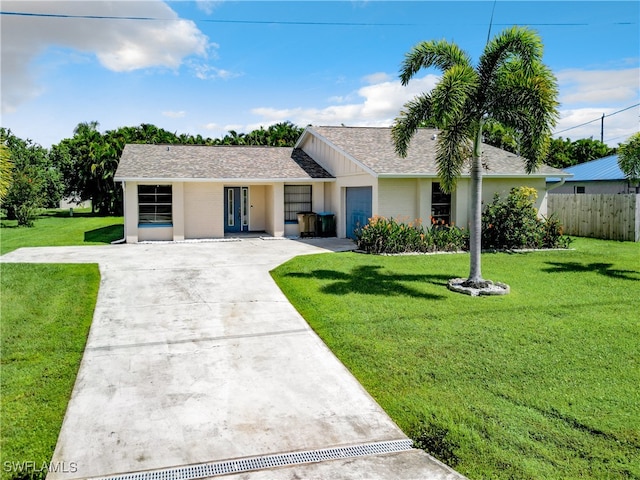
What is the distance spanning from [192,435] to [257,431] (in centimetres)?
62

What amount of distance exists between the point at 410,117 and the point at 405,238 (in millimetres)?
5030

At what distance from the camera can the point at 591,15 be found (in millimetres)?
16547

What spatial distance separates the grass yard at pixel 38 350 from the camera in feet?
15.6

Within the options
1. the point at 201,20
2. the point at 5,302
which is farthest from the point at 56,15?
the point at 5,302

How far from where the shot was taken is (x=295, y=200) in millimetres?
21266

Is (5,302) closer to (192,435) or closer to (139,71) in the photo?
(192,435)

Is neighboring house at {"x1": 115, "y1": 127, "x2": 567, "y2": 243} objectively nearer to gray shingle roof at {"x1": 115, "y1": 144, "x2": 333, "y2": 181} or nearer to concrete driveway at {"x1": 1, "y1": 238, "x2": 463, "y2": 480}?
gray shingle roof at {"x1": 115, "y1": 144, "x2": 333, "y2": 181}

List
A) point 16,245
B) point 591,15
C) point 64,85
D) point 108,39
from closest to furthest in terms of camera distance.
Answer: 1. point 108,39
2. point 64,85
3. point 591,15
4. point 16,245

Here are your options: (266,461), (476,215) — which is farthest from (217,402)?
(476,215)

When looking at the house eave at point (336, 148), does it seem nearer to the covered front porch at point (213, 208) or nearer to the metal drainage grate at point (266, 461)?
the covered front porch at point (213, 208)

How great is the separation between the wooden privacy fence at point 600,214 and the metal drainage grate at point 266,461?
17.6 m

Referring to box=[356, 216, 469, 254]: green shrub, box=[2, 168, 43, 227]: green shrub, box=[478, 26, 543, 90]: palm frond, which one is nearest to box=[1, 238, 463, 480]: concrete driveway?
box=[356, 216, 469, 254]: green shrub

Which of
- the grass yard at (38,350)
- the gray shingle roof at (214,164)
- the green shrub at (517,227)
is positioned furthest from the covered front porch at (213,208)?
the green shrub at (517,227)

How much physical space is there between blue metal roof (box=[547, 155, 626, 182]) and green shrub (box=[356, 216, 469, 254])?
14.0 metres
